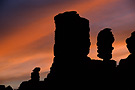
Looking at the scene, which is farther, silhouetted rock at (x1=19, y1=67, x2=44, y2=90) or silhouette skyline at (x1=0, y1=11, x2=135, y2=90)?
silhouetted rock at (x1=19, y1=67, x2=44, y2=90)

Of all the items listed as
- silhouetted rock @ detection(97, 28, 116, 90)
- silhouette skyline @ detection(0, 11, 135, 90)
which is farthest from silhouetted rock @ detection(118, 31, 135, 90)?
silhouetted rock @ detection(97, 28, 116, 90)

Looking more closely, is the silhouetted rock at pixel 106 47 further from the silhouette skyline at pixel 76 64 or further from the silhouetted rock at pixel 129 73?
the silhouetted rock at pixel 129 73

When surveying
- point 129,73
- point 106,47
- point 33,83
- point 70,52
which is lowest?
point 129,73

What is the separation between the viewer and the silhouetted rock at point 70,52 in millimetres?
44500

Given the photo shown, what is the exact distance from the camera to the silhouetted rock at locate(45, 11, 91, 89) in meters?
44.5

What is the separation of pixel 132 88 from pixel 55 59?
20638mm

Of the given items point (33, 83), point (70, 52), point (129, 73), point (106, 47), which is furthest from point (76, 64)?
point (33, 83)

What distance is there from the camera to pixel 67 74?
4500cm

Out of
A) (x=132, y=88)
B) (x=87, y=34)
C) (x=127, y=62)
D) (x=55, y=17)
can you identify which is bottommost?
(x=132, y=88)

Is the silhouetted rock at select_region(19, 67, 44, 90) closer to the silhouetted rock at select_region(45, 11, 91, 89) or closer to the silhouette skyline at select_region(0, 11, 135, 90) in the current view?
the silhouetted rock at select_region(45, 11, 91, 89)

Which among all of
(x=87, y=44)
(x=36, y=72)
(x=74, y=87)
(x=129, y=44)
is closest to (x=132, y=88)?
(x=74, y=87)

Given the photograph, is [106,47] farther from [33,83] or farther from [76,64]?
[33,83]

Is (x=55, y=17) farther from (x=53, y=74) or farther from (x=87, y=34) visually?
(x=53, y=74)

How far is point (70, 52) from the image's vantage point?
47.6 m
